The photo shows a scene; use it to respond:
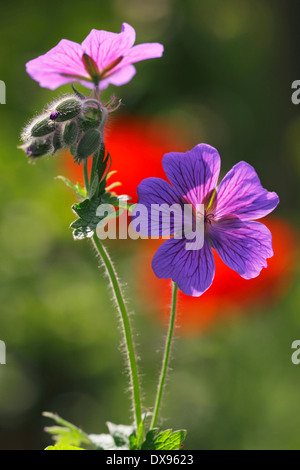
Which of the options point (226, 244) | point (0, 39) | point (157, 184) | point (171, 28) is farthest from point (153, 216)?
point (171, 28)

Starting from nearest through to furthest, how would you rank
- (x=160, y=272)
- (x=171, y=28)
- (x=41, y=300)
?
1. (x=160, y=272)
2. (x=41, y=300)
3. (x=171, y=28)

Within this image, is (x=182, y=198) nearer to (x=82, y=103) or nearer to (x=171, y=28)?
(x=82, y=103)

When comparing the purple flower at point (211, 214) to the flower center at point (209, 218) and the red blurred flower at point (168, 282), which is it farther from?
the red blurred flower at point (168, 282)

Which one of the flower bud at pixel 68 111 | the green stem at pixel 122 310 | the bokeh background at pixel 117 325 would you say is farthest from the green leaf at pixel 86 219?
the bokeh background at pixel 117 325

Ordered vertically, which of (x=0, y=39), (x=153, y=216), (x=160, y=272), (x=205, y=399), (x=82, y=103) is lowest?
(x=205, y=399)

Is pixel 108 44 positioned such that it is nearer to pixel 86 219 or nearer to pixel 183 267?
pixel 86 219

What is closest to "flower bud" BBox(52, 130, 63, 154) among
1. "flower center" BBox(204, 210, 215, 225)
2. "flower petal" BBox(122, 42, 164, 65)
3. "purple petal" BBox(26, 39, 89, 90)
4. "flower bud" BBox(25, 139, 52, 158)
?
"flower bud" BBox(25, 139, 52, 158)
